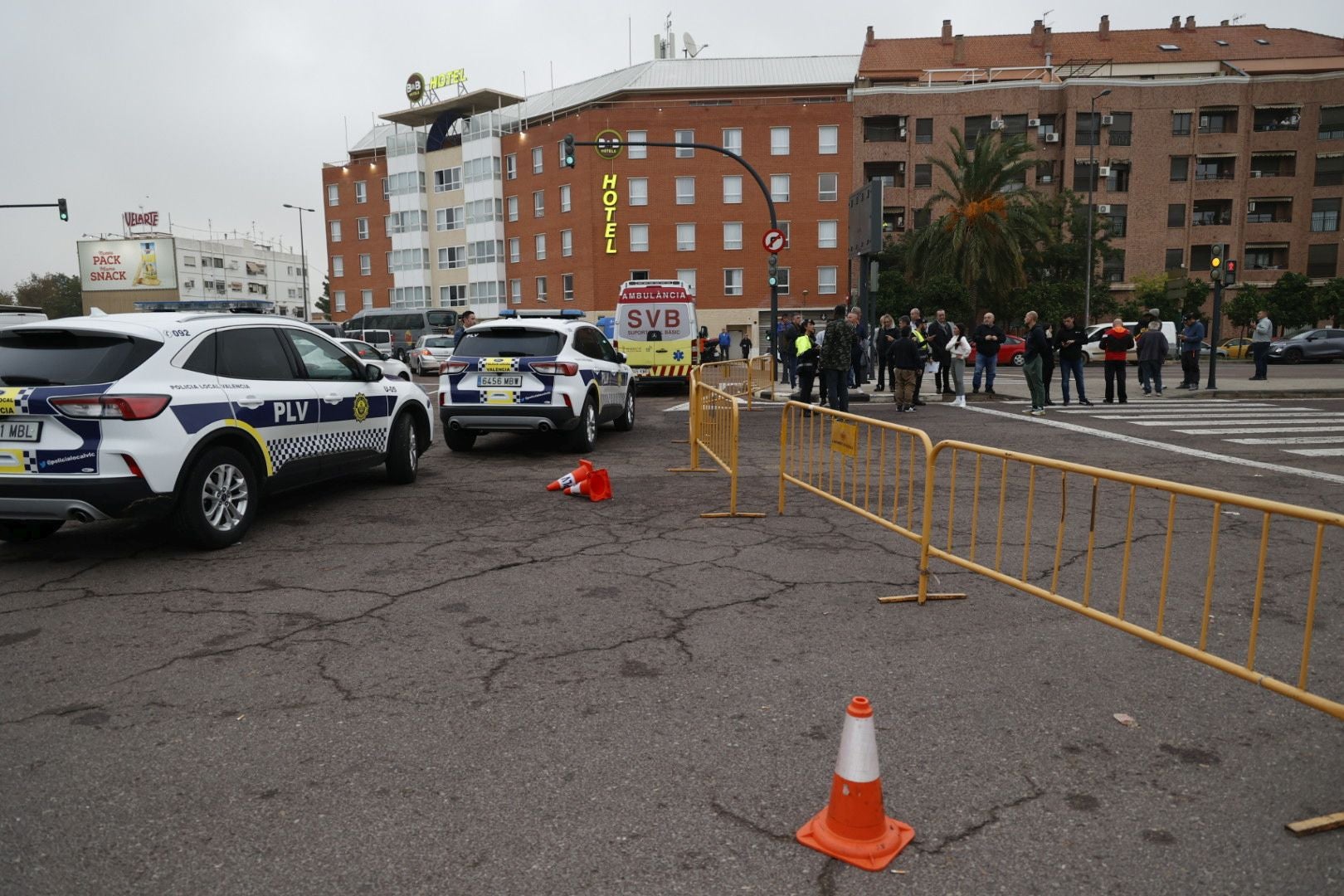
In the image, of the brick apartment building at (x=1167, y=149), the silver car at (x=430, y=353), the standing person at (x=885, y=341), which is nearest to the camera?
the standing person at (x=885, y=341)

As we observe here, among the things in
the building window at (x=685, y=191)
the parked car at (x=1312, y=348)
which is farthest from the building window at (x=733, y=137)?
the parked car at (x=1312, y=348)

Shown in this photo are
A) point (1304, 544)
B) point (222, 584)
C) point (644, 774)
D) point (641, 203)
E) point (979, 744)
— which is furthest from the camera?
point (641, 203)

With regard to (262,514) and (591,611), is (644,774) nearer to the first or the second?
(591,611)

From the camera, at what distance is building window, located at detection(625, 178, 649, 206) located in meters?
56.8

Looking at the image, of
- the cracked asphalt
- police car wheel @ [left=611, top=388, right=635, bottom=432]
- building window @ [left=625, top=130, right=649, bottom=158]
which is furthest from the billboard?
the cracked asphalt

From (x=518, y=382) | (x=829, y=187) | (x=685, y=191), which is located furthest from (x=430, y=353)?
(x=829, y=187)

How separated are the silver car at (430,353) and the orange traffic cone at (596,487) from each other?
2398 cm

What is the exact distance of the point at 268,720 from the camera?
147 inches

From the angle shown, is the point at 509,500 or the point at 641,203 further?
the point at 641,203

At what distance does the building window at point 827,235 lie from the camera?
57.2 m

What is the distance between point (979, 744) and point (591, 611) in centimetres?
231

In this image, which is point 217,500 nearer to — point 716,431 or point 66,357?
point 66,357

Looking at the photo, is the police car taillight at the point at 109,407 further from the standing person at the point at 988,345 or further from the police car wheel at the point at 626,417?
the standing person at the point at 988,345

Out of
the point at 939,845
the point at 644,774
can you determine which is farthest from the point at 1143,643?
the point at 644,774
